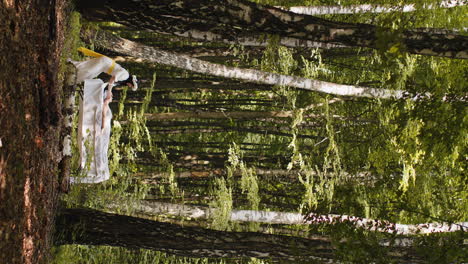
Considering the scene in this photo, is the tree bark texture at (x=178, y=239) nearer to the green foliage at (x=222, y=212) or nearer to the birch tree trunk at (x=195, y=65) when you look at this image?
the green foliage at (x=222, y=212)

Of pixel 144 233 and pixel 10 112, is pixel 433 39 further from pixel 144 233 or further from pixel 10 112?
pixel 10 112

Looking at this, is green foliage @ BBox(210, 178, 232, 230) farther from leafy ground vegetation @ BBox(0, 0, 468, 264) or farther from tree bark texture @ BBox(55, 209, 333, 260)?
tree bark texture @ BBox(55, 209, 333, 260)

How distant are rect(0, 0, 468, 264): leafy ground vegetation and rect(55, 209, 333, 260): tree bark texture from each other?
225 millimetres

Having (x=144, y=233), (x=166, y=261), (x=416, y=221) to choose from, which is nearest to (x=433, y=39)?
(x=144, y=233)

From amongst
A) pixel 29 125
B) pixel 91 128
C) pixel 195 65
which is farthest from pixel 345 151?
pixel 29 125

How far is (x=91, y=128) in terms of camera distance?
19.8ft

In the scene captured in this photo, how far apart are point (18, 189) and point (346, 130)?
6.37 m

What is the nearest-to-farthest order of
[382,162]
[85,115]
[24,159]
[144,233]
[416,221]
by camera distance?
[24,159] < [144,233] < [85,115] < [382,162] < [416,221]

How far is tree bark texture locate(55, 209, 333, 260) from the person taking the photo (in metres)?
5.27

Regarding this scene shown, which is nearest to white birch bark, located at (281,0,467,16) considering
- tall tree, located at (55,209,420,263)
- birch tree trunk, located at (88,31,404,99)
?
birch tree trunk, located at (88,31,404,99)

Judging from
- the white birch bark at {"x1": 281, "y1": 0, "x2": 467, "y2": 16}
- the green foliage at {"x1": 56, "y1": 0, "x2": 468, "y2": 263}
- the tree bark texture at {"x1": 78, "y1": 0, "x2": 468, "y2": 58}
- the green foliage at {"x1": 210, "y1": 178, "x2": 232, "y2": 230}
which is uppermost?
the white birch bark at {"x1": 281, "y1": 0, "x2": 467, "y2": 16}

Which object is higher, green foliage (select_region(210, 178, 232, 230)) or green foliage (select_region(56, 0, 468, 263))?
green foliage (select_region(56, 0, 468, 263))

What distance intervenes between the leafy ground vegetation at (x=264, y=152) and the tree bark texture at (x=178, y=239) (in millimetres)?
225

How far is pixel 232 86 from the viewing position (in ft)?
31.4
